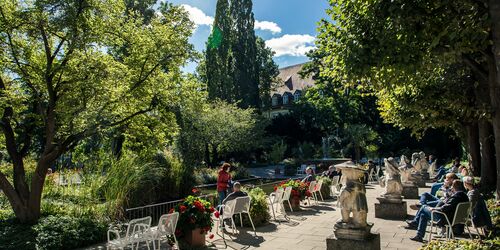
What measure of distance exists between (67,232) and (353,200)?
5.95m

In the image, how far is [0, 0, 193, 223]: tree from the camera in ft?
28.9

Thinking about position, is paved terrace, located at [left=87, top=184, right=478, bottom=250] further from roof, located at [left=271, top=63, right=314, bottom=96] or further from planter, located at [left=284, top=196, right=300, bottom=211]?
roof, located at [left=271, top=63, right=314, bottom=96]

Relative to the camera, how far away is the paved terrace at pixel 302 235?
7531mm

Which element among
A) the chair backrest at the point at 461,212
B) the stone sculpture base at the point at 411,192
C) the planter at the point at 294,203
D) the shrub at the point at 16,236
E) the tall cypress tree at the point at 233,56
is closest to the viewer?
the chair backrest at the point at 461,212

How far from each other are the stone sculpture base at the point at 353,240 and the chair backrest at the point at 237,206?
2.45 meters

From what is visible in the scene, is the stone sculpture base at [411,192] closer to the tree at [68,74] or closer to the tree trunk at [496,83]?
the tree trunk at [496,83]

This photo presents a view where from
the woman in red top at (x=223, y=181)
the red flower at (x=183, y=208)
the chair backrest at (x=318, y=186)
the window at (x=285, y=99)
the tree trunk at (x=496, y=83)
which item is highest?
the window at (x=285, y=99)

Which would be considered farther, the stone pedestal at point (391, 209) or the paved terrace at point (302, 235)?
the stone pedestal at point (391, 209)

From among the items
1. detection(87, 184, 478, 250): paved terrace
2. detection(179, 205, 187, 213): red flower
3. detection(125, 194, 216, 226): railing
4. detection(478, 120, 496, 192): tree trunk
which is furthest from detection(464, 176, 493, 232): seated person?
detection(478, 120, 496, 192): tree trunk

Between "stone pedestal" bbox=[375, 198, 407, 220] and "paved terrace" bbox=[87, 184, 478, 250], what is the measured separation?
263 mm

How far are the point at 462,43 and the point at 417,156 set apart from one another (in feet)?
51.8

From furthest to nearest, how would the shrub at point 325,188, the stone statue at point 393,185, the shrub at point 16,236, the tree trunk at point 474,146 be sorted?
1. the tree trunk at point 474,146
2. the shrub at point 325,188
3. the stone statue at point 393,185
4. the shrub at point 16,236

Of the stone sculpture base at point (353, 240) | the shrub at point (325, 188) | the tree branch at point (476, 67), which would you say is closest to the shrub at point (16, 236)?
the stone sculpture base at point (353, 240)

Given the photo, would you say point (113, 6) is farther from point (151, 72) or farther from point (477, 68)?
point (477, 68)
